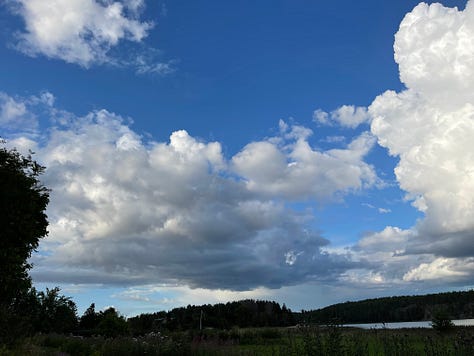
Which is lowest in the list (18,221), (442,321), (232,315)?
(442,321)

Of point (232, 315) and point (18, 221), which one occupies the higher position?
point (18, 221)

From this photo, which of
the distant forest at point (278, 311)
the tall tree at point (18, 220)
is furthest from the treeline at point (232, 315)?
the tall tree at point (18, 220)

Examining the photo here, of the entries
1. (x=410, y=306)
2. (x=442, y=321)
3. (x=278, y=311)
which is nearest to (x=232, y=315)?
(x=278, y=311)

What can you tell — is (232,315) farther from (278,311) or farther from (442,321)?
(442,321)

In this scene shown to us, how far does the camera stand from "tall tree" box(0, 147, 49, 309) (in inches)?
999

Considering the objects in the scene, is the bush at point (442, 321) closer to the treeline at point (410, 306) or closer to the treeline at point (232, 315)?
the treeline at point (410, 306)

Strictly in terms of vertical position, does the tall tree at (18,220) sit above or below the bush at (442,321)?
above

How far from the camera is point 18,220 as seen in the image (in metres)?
26.9

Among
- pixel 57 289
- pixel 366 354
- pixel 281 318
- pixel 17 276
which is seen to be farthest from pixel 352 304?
pixel 366 354

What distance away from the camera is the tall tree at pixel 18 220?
25.4 metres

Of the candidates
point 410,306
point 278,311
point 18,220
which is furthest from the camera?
point 278,311

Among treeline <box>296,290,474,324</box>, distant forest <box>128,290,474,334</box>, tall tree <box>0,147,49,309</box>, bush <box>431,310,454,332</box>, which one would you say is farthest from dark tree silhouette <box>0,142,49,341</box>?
treeline <box>296,290,474,324</box>

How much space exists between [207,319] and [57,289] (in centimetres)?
3867

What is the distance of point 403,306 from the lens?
90.2 metres
